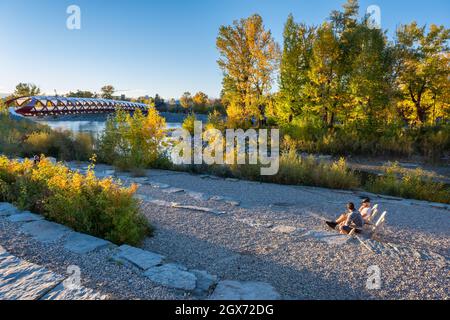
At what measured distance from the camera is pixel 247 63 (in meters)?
21.7

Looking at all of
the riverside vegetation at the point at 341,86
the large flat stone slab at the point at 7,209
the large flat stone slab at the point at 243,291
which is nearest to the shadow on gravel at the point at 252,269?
the large flat stone slab at the point at 243,291

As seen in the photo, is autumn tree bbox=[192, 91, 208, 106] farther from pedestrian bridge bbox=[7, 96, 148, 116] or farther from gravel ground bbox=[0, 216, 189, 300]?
gravel ground bbox=[0, 216, 189, 300]

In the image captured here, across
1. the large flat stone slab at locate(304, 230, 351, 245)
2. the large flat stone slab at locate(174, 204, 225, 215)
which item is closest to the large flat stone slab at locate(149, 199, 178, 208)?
the large flat stone slab at locate(174, 204, 225, 215)

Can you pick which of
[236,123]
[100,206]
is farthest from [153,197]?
[236,123]

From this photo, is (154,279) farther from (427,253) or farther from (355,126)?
(355,126)

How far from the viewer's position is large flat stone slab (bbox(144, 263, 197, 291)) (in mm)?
3185

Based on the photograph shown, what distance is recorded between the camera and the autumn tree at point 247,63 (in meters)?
21.0

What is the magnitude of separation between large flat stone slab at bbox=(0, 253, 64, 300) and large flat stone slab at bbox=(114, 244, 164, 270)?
2.35 feet

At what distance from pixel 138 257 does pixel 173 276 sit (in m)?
0.62

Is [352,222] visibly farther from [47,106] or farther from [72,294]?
[47,106]

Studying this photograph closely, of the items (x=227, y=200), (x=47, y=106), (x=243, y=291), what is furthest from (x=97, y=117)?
(x=243, y=291)

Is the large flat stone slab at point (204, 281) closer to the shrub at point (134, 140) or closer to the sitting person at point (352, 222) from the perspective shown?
the sitting person at point (352, 222)

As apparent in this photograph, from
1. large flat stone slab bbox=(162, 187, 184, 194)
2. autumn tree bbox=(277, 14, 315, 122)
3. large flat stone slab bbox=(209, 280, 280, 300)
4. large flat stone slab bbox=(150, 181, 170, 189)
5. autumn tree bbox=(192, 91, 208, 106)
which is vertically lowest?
large flat stone slab bbox=(209, 280, 280, 300)
